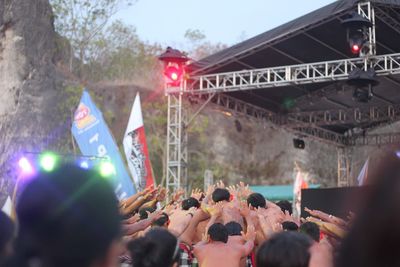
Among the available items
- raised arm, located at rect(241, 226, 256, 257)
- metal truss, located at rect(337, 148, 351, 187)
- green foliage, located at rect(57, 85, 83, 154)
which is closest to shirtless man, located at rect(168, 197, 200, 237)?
raised arm, located at rect(241, 226, 256, 257)

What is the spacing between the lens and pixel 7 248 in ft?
7.45

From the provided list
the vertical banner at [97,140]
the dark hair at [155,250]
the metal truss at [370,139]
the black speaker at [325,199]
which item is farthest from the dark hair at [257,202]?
the metal truss at [370,139]

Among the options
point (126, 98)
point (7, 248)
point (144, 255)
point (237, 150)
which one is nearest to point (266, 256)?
point (144, 255)

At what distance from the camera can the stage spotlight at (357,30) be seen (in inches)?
466

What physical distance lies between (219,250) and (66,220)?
321 cm

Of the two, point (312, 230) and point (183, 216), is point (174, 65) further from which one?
point (312, 230)

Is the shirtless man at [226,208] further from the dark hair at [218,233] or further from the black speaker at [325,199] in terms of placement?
the black speaker at [325,199]

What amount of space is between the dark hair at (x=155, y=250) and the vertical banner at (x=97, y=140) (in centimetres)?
814

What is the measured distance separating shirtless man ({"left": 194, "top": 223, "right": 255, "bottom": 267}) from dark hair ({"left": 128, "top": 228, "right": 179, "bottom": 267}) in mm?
1937

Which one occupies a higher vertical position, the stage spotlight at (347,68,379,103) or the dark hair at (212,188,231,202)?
the stage spotlight at (347,68,379,103)

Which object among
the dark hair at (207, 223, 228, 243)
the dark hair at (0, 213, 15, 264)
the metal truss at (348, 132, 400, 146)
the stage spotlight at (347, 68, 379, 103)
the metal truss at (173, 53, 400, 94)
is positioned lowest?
the dark hair at (207, 223, 228, 243)

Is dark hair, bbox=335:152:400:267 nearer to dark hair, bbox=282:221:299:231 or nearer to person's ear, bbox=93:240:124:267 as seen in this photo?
person's ear, bbox=93:240:124:267

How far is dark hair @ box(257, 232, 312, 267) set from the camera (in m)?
2.30

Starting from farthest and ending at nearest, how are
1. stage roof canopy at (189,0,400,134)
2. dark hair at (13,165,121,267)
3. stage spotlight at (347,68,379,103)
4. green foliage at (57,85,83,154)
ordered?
green foliage at (57,85,83,154)
stage roof canopy at (189,0,400,134)
stage spotlight at (347,68,379,103)
dark hair at (13,165,121,267)
